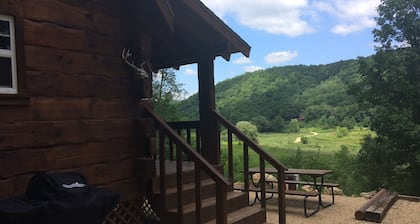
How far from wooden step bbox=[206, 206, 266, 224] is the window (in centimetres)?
279

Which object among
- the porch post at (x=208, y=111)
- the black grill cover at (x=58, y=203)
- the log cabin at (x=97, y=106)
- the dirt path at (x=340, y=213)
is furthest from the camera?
the dirt path at (x=340, y=213)

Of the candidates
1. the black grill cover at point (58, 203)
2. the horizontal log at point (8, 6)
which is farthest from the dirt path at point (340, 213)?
the horizontal log at point (8, 6)

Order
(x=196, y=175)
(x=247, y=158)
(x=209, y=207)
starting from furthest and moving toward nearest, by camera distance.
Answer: (x=247, y=158), (x=209, y=207), (x=196, y=175)

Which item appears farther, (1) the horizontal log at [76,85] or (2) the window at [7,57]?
(1) the horizontal log at [76,85]

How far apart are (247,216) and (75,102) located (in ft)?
8.92

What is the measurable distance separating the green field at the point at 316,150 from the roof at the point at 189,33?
5.46 m

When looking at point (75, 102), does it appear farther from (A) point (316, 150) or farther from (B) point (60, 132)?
(A) point (316, 150)

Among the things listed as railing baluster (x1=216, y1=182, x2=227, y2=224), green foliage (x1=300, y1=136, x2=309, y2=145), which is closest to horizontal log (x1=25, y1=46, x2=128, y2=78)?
railing baluster (x1=216, y1=182, x2=227, y2=224)

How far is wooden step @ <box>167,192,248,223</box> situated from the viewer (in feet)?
15.4

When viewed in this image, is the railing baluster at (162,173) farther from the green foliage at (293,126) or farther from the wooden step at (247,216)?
the green foliage at (293,126)

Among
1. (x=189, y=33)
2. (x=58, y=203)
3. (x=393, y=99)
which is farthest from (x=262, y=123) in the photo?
(x=58, y=203)

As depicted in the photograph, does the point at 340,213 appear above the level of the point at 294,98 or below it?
below

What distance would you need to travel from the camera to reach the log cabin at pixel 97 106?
3566 mm

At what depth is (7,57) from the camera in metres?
3.53
